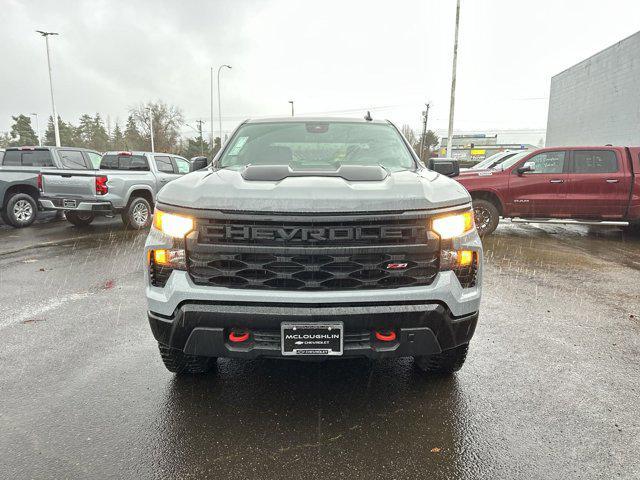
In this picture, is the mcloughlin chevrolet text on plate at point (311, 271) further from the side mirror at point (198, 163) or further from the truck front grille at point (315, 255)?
the side mirror at point (198, 163)

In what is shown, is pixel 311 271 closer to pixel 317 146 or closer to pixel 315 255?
pixel 315 255

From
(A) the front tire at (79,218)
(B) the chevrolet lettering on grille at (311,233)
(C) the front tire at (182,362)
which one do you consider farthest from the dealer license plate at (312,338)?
(A) the front tire at (79,218)

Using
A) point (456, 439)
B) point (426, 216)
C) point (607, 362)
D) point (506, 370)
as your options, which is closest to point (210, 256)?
point (426, 216)

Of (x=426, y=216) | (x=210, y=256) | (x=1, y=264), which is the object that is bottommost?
(x=1, y=264)

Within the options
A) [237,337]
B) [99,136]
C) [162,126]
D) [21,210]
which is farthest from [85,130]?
[237,337]

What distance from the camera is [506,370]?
3201mm

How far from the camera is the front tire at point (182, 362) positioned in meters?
2.77

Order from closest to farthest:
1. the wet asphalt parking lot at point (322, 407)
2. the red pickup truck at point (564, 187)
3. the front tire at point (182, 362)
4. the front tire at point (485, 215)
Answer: the wet asphalt parking lot at point (322, 407) < the front tire at point (182, 362) < the red pickup truck at point (564, 187) < the front tire at point (485, 215)

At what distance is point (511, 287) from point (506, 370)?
2440 mm

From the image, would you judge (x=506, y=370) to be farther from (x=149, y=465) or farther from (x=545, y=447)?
(x=149, y=465)

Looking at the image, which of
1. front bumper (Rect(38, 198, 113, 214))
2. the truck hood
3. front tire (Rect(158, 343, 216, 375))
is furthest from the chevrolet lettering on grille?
front bumper (Rect(38, 198, 113, 214))

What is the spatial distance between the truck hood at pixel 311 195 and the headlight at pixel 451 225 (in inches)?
2.9

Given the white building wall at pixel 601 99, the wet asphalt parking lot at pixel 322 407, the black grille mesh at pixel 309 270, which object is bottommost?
the wet asphalt parking lot at pixel 322 407

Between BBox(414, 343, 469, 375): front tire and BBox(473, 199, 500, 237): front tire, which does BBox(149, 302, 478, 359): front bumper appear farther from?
BBox(473, 199, 500, 237): front tire
